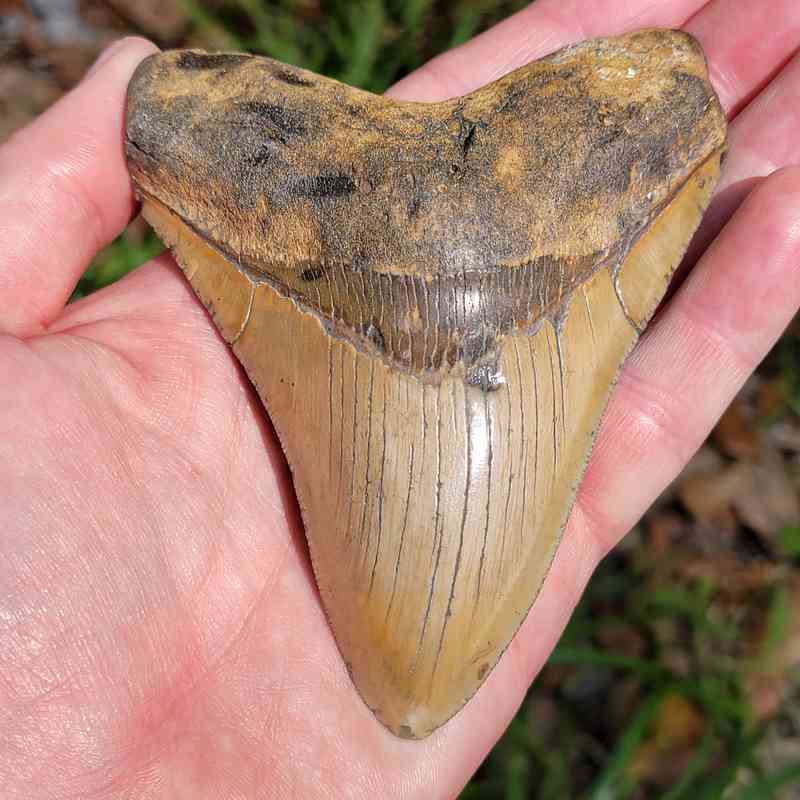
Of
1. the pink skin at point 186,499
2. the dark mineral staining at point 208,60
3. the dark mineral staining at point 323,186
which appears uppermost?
the dark mineral staining at point 208,60

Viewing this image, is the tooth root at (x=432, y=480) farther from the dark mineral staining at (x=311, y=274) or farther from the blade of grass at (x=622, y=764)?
the blade of grass at (x=622, y=764)

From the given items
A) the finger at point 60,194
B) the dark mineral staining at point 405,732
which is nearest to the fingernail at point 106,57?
the finger at point 60,194

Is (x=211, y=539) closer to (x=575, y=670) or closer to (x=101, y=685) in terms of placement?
(x=101, y=685)

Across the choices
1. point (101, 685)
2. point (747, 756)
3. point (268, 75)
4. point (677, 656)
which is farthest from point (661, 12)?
point (101, 685)

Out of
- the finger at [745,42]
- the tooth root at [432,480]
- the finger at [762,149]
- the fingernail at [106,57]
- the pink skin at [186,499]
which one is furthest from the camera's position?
the finger at [745,42]

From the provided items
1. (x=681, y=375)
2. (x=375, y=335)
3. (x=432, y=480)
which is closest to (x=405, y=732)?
(x=432, y=480)

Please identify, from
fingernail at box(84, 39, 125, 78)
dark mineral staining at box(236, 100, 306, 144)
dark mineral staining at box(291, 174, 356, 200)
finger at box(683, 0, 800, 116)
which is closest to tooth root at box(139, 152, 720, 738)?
dark mineral staining at box(291, 174, 356, 200)
